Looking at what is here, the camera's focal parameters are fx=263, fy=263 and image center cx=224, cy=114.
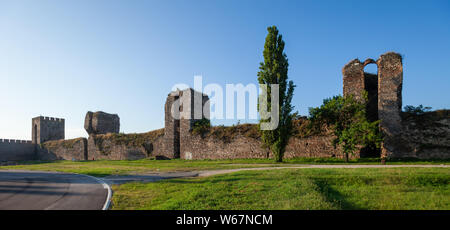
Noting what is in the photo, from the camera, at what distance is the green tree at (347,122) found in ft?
62.0

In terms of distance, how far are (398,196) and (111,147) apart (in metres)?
36.1

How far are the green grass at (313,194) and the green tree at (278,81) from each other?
9.74 meters

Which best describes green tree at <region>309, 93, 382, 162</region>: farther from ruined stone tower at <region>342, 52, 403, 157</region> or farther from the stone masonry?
the stone masonry

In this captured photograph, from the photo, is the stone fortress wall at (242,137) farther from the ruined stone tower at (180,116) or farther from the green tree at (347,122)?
the green tree at (347,122)

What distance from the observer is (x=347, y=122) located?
20.3 metres

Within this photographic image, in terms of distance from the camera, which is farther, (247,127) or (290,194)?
(247,127)

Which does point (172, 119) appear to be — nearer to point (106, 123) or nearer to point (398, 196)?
point (106, 123)

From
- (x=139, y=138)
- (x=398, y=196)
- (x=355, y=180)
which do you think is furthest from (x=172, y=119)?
(x=398, y=196)

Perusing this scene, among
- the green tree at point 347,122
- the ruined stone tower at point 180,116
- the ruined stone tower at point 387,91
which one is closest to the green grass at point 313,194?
the green tree at point 347,122

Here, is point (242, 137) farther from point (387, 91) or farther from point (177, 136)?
point (387, 91)

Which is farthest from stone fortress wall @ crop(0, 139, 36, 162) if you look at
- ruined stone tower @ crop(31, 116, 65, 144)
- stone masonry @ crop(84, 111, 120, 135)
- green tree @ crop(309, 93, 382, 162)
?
green tree @ crop(309, 93, 382, 162)

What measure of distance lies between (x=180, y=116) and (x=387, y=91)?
69.1 feet

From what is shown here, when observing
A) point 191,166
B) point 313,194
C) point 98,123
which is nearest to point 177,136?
point 191,166

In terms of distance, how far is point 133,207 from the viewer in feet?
21.3
